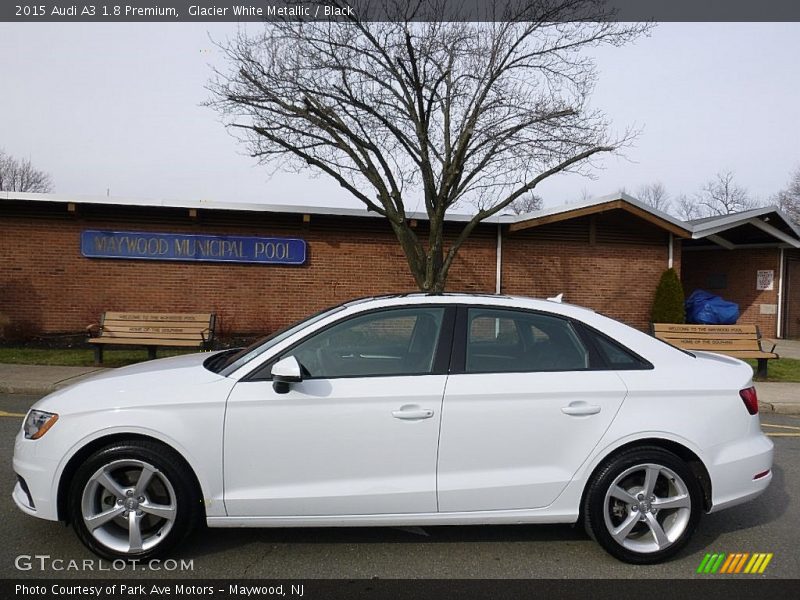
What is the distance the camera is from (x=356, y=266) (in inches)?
518

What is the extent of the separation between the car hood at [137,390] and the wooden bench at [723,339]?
8892 millimetres

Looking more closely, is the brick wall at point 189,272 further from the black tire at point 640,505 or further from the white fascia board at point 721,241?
the black tire at point 640,505

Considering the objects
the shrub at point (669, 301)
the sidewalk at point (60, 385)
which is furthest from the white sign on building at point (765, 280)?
the sidewalk at point (60, 385)

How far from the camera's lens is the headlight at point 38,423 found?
3189 millimetres

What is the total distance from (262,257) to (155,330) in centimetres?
315

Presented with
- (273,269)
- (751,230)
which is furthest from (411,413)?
(751,230)

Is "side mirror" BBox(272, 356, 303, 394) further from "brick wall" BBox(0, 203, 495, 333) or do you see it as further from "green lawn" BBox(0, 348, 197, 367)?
"brick wall" BBox(0, 203, 495, 333)

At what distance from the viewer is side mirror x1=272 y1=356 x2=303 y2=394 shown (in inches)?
120

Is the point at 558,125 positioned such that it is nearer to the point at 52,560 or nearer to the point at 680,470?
the point at 680,470

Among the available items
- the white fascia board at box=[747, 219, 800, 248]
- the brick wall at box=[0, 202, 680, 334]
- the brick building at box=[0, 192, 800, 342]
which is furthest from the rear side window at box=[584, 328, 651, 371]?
the white fascia board at box=[747, 219, 800, 248]

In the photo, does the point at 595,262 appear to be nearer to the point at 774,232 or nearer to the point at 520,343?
the point at 774,232
